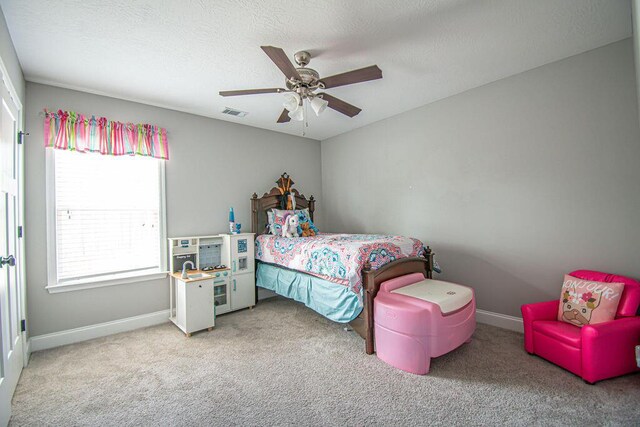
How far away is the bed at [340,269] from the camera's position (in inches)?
105

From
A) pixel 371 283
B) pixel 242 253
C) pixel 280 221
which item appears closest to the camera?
pixel 371 283

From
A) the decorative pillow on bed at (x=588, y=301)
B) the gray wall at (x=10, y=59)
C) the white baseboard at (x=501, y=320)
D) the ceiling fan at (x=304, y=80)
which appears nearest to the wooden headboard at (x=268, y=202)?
the ceiling fan at (x=304, y=80)

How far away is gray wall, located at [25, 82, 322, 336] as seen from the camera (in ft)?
9.40

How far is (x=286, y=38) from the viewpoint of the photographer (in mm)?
2297

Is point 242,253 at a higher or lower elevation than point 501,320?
higher

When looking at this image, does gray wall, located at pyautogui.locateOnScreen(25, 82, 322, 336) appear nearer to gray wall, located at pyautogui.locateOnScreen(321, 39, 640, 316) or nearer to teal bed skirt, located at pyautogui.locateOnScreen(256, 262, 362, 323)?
teal bed skirt, located at pyautogui.locateOnScreen(256, 262, 362, 323)

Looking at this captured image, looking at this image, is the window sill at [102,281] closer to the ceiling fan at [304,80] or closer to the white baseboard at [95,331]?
the white baseboard at [95,331]

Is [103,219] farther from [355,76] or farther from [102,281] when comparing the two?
[355,76]

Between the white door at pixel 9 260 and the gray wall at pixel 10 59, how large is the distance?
0.19 metres

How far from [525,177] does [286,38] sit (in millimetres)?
2712

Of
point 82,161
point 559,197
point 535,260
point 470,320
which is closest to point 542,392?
point 470,320

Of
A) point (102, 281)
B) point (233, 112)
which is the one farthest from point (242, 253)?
point (233, 112)

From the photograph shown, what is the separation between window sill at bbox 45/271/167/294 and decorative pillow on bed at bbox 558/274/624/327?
13.9 ft

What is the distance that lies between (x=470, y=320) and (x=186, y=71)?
140 inches
